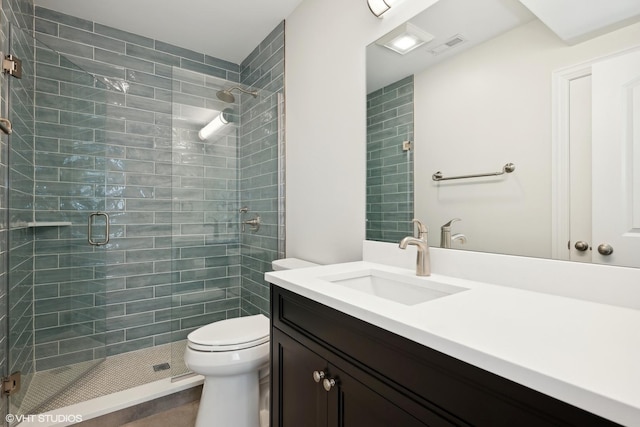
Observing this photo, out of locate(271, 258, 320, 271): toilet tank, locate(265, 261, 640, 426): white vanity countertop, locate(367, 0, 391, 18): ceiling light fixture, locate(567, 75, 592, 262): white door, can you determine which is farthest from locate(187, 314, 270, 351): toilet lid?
locate(367, 0, 391, 18): ceiling light fixture

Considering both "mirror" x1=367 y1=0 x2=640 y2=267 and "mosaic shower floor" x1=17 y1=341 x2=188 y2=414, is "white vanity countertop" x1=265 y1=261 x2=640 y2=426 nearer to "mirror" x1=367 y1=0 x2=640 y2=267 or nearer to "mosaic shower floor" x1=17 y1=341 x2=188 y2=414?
"mirror" x1=367 y1=0 x2=640 y2=267

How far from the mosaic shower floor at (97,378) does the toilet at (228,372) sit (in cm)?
55

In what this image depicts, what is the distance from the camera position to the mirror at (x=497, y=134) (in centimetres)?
85

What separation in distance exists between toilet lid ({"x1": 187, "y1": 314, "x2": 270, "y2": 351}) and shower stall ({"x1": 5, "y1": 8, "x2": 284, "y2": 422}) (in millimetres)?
506

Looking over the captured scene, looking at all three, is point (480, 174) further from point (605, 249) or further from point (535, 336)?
point (535, 336)

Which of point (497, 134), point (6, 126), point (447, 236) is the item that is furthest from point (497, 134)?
point (6, 126)

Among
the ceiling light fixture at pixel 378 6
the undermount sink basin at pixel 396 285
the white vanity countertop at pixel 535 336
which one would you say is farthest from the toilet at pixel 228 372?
the ceiling light fixture at pixel 378 6

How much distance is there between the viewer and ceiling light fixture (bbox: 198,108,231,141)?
217cm

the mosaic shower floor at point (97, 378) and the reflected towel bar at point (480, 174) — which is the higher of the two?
the reflected towel bar at point (480, 174)

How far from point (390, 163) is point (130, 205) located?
2.08 m

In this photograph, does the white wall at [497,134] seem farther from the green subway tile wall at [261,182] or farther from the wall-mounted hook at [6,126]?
the wall-mounted hook at [6,126]

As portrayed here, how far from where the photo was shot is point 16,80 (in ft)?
5.37

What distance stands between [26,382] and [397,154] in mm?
2348

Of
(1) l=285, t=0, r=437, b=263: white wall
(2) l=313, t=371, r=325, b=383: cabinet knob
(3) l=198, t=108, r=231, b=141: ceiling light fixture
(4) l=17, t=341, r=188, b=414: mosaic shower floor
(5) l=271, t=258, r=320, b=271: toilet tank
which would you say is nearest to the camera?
(2) l=313, t=371, r=325, b=383: cabinet knob
